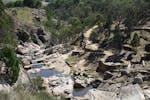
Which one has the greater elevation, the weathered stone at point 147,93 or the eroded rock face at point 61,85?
the weathered stone at point 147,93

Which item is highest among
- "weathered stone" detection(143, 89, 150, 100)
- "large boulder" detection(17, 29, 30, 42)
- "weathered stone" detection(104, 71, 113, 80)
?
"weathered stone" detection(143, 89, 150, 100)

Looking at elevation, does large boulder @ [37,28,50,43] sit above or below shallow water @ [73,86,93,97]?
below

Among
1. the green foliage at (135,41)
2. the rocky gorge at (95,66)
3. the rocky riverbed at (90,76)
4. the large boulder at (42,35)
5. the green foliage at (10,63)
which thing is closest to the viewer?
the green foliage at (10,63)

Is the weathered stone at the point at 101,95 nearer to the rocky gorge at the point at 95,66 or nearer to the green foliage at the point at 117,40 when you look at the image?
the rocky gorge at the point at 95,66

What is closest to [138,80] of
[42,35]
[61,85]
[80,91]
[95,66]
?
[80,91]

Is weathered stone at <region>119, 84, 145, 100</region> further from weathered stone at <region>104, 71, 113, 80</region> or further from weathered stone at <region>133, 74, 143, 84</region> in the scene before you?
weathered stone at <region>104, 71, 113, 80</region>

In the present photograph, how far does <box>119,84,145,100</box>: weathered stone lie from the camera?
66.3 meters

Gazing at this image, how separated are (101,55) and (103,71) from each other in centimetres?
1487

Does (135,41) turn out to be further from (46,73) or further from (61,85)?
(61,85)

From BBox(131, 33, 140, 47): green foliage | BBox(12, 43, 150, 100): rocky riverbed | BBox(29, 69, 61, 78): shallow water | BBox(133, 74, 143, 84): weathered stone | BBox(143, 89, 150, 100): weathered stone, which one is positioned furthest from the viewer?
BBox(131, 33, 140, 47): green foliage

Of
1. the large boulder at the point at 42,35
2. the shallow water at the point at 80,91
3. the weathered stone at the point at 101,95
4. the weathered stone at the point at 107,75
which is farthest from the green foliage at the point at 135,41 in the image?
the large boulder at the point at 42,35

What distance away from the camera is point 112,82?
85562 mm

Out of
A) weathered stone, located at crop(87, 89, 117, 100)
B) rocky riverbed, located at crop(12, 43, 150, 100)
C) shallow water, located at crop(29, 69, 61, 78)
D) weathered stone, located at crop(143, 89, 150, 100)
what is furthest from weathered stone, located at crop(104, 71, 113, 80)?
weathered stone, located at crop(143, 89, 150, 100)

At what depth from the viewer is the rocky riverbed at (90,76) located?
74000 mm
